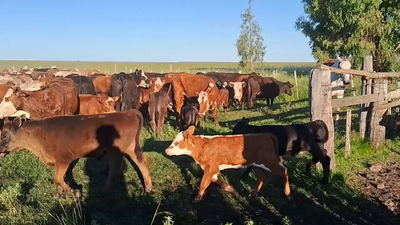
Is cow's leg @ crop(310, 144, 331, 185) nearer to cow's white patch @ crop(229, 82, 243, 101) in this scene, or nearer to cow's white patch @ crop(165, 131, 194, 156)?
cow's white patch @ crop(165, 131, 194, 156)

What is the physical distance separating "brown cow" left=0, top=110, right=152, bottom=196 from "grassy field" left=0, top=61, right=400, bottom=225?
501 millimetres

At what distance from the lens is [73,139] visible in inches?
264

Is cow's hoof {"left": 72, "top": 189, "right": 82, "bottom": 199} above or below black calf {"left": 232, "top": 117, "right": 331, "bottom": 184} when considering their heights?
below

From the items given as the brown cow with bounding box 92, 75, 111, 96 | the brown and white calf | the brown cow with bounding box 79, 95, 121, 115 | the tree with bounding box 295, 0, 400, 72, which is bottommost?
the brown and white calf

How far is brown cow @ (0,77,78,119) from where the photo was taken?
373 inches

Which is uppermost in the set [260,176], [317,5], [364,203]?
[317,5]

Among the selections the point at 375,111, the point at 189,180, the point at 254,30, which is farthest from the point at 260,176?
the point at 254,30

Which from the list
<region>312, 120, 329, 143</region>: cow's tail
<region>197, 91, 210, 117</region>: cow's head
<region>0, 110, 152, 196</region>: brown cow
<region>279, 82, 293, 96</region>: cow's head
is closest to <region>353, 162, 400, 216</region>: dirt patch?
<region>312, 120, 329, 143</region>: cow's tail

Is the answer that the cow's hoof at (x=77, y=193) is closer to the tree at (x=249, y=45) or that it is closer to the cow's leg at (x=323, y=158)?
the cow's leg at (x=323, y=158)

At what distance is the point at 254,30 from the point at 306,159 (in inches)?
1378

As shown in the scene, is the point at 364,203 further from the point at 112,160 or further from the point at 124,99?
the point at 124,99

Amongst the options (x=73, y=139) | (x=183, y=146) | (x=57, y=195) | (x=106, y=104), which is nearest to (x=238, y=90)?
(x=106, y=104)

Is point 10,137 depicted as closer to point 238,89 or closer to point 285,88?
point 238,89

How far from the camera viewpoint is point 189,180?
25.3 feet
